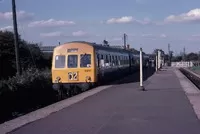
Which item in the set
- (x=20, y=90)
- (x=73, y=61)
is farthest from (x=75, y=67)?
(x=20, y=90)

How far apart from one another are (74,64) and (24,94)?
372 centimetres

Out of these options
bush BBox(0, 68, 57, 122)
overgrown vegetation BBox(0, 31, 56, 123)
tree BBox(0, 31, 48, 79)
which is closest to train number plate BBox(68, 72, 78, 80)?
overgrown vegetation BBox(0, 31, 56, 123)

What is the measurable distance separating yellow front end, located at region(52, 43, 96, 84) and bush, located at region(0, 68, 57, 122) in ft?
3.91

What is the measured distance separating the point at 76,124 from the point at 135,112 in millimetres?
2682

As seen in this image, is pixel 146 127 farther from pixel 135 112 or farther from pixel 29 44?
pixel 29 44

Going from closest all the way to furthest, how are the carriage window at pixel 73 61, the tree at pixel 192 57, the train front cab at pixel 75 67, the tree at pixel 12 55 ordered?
the train front cab at pixel 75 67, the carriage window at pixel 73 61, the tree at pixel 12 55, the tree at pixel 192 57

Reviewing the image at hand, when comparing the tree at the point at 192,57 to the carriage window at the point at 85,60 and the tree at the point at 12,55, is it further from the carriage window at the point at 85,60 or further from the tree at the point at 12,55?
the carriage window at the point at 85,60

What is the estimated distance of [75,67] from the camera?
2616 centimetres

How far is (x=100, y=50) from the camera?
28047mm

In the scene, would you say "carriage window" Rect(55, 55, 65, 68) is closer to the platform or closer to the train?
the train

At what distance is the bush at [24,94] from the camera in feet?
68.3

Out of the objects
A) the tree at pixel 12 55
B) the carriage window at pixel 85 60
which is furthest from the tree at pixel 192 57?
the carriage window at pixel 85 60

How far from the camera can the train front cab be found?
25844 millimetres

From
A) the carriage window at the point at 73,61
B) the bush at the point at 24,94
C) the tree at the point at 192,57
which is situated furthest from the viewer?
the tree at the point at 192,57
